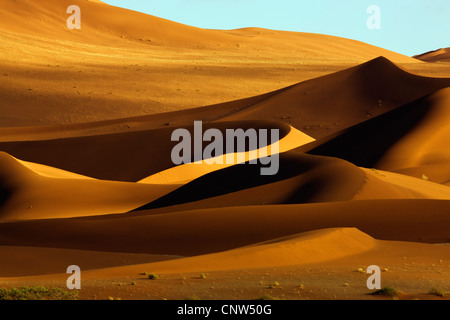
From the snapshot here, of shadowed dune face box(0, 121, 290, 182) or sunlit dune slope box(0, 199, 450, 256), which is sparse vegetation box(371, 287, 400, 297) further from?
shadowed dune face box(0, 121, 290, 182)

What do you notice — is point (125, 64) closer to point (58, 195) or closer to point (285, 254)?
point (58, 195)

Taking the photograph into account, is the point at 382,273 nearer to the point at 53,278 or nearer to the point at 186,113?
the point at 53,278

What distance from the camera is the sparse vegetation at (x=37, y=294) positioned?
11.7m

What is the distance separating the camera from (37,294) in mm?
11969

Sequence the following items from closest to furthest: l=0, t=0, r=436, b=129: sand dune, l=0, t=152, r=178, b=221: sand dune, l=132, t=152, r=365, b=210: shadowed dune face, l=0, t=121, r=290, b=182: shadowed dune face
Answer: l=132, t=152, r=365, b=210: shadowed dune face → l=0, t=152, r=178, b=221: sand dune → l=0, t=121, r=290, b=182: shadowed dune face → l=0, t=0, r=436, b=129: sand dune

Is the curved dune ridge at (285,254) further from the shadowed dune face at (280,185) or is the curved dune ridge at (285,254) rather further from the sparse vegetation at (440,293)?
the shadowed dune face at (280,185)

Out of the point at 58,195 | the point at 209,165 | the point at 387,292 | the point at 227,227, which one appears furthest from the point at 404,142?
the point at 387,292

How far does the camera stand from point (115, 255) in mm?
21422

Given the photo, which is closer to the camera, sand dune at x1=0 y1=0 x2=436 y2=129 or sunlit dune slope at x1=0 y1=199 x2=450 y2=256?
sunlit dune slope at x1=0 y1=199 x2=450 y2=256

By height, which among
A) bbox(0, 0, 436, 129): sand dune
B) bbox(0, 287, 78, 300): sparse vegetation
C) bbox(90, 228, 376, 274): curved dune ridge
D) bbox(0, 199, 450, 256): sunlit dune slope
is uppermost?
bbox(0, 0, 436, 129): sand dune

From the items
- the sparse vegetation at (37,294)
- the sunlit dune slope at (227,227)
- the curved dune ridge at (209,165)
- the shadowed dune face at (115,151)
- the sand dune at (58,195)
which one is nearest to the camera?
the sparse vegetation at (37,294)

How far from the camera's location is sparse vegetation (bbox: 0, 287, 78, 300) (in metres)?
11.7

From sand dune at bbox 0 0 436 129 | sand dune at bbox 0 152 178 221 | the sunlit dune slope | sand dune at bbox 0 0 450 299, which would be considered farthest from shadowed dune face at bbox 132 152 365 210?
sand dune at bbox 0 0 436 129

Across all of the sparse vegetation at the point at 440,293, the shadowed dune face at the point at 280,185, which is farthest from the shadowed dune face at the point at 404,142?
the sparse vegetation at the point at 440,293
